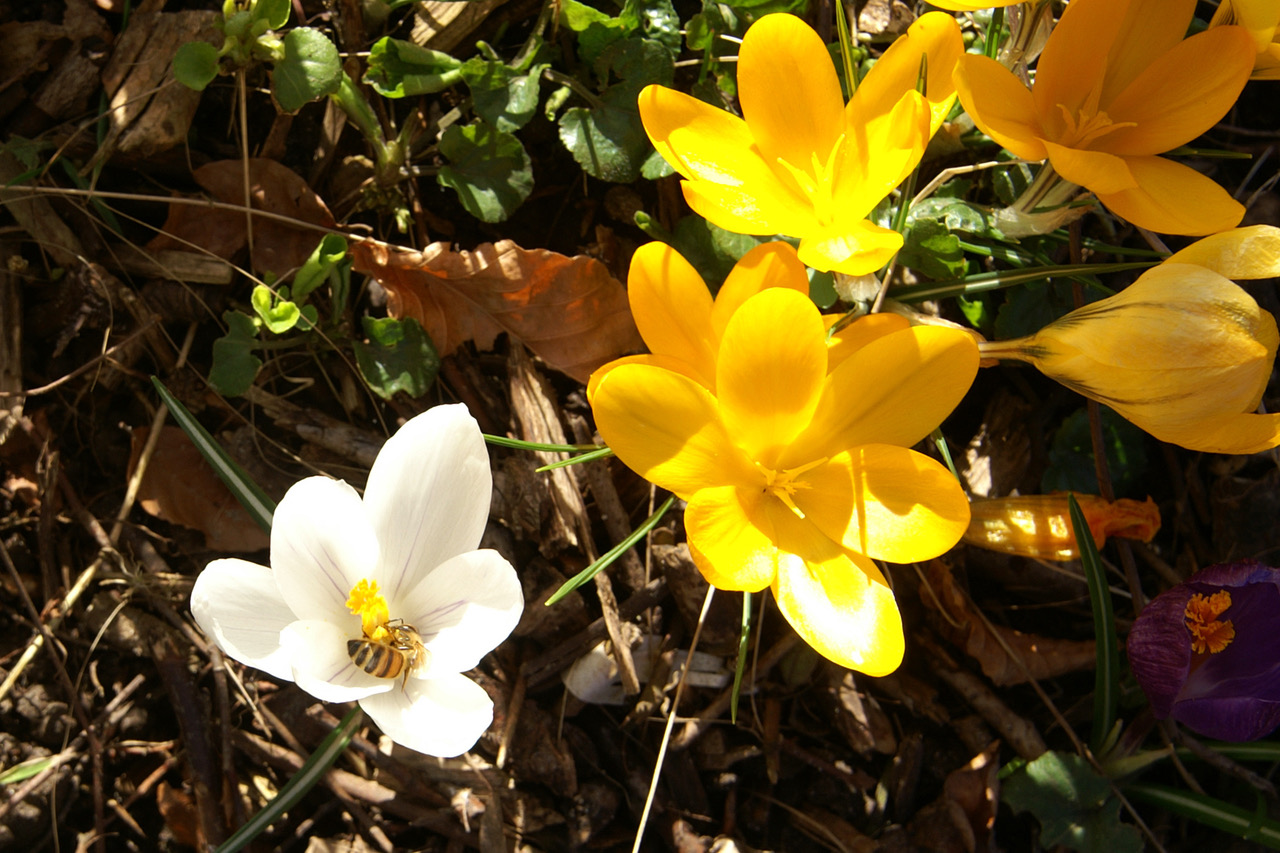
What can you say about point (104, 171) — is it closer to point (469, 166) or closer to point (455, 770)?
point (469, 166)

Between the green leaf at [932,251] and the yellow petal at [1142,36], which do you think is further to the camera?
the green leaf at [932,251]

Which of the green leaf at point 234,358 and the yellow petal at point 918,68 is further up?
the yellow petal at point 918,68

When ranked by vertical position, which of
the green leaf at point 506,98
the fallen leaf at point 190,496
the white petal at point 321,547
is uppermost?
the green leaf at point 506,98

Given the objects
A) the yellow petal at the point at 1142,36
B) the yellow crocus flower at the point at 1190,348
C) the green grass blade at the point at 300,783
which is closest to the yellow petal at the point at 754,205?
the yellow crocus flower at the point at 1190,348

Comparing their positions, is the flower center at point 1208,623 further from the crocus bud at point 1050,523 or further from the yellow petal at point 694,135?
the yellow petal at point 694,135

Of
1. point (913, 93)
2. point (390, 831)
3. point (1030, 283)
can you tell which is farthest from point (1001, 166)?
point (390, 831)

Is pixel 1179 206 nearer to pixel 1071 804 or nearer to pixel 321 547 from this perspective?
pixel 1071 804

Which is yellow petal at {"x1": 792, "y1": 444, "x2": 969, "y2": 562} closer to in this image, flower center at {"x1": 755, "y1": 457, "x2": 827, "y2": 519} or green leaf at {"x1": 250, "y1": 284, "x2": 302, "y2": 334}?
flower center at {"x1": 755, "y1": 457, "x2": 827, "y2": 519}

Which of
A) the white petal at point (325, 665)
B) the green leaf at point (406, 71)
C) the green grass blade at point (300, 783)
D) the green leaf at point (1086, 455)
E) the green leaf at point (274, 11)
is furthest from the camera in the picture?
the green leaf at point (1086, 455)
